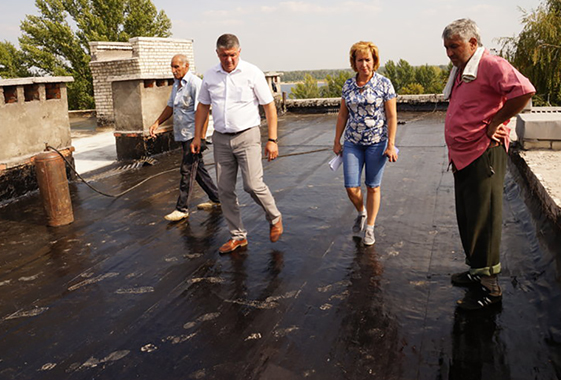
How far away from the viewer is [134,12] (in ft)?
116

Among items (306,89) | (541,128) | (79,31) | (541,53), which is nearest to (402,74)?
(306,89)

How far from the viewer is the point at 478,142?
3.17 meters

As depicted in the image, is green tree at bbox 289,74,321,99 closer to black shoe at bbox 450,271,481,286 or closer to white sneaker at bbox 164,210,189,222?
white sneaker at bbox 164,210,189,222

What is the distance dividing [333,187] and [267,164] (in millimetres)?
2058

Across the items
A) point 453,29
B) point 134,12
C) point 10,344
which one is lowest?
point 10,344

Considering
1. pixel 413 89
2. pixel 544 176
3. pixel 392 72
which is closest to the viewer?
pixel 544 176

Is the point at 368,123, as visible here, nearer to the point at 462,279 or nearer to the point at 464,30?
the point at 464,30

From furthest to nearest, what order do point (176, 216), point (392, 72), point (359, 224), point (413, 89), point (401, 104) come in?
point (392, 72), point (413, 89), point (401, 104), point (176, 216), point (359, 224)

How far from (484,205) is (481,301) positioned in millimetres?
615

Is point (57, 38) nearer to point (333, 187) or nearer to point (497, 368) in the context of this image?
point (333, 187)

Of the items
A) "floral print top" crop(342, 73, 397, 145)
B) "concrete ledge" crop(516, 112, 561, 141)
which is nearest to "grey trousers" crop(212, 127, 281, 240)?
"floral print top" crop(342, 73, 397, 145)

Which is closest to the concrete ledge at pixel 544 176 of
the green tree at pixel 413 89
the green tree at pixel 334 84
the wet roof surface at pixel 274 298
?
the wet roof surface at pixel 274 298

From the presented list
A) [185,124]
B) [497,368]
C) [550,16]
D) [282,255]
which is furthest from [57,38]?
[497,368]

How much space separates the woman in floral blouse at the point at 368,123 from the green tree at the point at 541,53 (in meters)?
14.7
